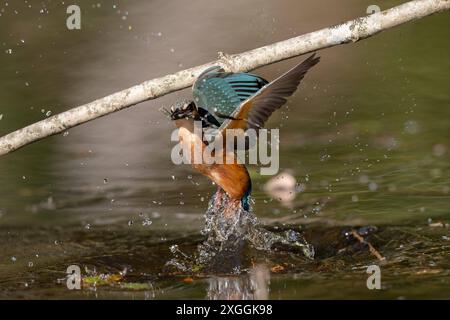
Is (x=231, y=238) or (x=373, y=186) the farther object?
(x=373, y=186)

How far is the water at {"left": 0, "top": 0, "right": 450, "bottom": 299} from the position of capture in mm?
4809

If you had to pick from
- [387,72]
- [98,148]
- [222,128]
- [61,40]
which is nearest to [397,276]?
[222,128]

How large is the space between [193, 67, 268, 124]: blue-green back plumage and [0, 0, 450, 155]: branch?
0.05m

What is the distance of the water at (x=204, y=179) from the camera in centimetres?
481

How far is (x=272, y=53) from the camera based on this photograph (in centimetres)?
463

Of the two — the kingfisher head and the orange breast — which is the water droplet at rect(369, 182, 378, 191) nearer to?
the orange breast

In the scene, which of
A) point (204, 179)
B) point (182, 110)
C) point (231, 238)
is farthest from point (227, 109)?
point (204, 179)

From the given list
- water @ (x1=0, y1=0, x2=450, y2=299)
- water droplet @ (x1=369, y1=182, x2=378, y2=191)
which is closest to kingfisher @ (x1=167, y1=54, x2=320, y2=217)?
water @ (x1=0, y1=0, x2=450, y2=299)

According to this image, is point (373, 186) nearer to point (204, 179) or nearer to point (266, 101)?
point (204, 179)

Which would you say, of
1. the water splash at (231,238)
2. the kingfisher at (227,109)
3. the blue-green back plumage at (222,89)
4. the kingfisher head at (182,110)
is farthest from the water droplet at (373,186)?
the kingfisher head at (182,110)

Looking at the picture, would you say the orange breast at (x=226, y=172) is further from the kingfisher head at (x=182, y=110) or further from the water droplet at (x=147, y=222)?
the water droplet at (x=147, y=222)

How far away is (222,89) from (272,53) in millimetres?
309
